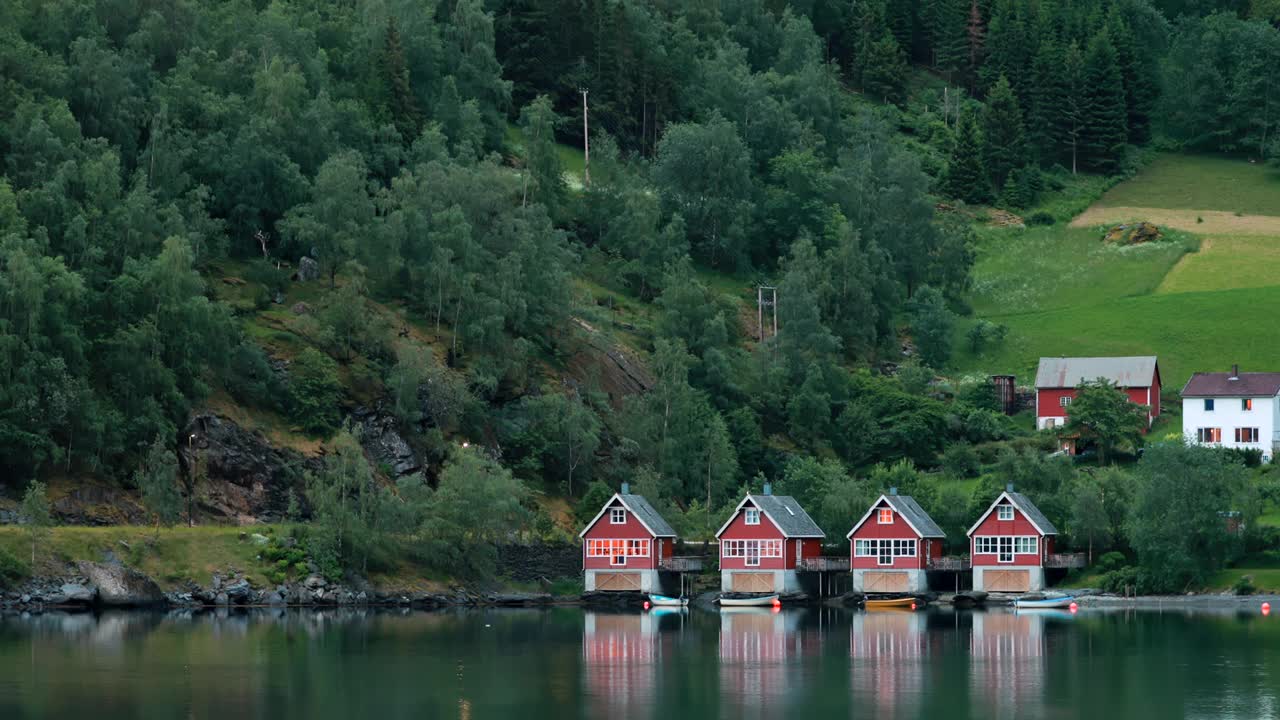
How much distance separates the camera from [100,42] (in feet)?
409

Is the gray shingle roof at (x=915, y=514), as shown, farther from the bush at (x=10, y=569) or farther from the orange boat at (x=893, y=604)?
the bush at (x=10, y=569)

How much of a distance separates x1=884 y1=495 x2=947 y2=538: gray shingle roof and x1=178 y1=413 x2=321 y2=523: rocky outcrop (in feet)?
108

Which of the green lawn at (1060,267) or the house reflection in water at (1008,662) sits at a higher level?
the green lawn at (1060,267)

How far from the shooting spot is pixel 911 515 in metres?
110

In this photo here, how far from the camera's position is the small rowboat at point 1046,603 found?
4006 inches

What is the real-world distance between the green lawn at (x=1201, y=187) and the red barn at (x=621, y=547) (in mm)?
82971

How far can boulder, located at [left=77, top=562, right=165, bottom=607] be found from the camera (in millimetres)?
91062

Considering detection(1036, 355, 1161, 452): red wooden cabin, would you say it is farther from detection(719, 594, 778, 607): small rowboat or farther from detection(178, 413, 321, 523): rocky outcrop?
detection(178, 413, 321, 523): rocky outcrop

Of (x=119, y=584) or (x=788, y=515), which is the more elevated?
(x=788, y=515)

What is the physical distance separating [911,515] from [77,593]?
154 feet

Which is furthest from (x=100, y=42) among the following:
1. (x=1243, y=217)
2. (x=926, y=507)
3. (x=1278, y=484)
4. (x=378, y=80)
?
(x=1243, y=217)

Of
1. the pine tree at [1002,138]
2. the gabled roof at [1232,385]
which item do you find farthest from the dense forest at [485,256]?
the gabled roof at [1232,385]

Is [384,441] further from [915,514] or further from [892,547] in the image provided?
[915,514]

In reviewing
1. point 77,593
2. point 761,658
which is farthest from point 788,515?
point 77,593
